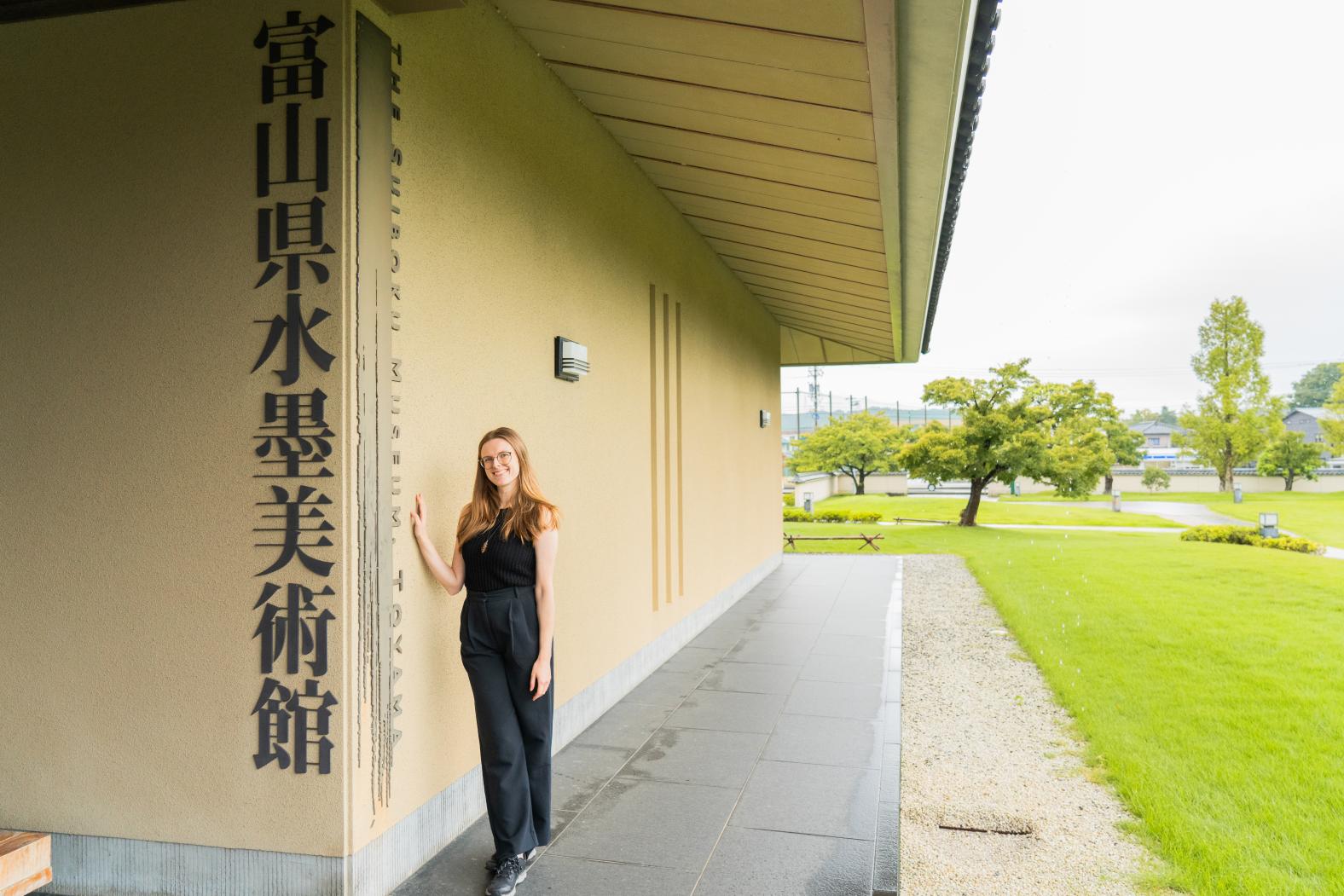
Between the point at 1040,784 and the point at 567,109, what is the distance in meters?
4.20

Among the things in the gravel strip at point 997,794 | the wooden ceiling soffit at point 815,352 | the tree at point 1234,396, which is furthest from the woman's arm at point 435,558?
the tree at point 1234,396

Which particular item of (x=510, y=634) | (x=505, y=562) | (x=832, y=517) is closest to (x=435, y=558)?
(x=505, y=562)

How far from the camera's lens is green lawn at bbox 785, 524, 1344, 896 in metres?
3.46

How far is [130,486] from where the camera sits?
105 inches

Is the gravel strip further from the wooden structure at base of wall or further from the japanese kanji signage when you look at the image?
the wooden structure at base of wall

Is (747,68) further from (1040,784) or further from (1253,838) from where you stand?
(1253,838)

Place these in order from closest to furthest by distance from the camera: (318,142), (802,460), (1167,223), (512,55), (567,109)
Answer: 1. (318,142)
2. (512,55)
3. (567,109)
4. (802,460)
5. (1167,223)

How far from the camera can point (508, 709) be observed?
2.93 metres

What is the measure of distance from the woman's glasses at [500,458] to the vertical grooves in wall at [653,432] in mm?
3040

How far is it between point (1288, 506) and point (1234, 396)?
10684 millimetres

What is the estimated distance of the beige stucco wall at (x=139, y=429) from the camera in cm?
259

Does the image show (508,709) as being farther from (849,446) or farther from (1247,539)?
(849,446)

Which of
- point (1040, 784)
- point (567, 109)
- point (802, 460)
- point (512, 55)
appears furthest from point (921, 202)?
point (802, 460)

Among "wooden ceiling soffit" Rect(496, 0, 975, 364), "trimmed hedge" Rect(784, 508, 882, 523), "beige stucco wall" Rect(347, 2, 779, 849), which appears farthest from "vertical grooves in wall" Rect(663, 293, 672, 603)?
"trimmed hedge" Rect(784, 508, 882, 523)
